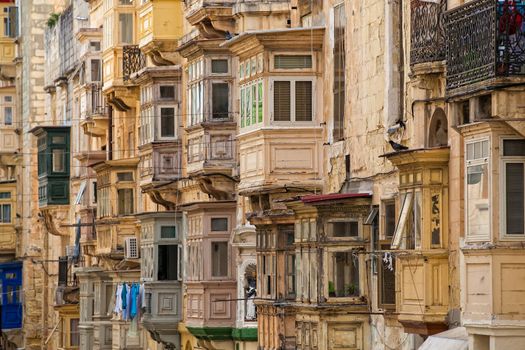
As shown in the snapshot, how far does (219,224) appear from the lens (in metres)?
57.1

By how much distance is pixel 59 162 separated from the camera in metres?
87.0

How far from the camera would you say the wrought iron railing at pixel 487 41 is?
31859 mm

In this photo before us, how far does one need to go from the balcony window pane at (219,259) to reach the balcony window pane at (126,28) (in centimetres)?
1470

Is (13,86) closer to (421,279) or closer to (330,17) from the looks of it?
(330,17)

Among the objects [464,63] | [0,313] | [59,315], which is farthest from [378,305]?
[0,313]

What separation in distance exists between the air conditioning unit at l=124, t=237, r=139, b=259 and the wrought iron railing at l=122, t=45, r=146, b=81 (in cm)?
502

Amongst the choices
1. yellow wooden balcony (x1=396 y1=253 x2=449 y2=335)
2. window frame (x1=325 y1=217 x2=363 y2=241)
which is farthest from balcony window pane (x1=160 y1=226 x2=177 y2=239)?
yellow wooden balcony (x1=396 y1=253 x2=449 y2=335)

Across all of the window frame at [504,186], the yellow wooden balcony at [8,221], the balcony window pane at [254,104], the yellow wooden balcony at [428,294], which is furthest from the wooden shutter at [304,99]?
the yellow wooden balcony at [8,221]

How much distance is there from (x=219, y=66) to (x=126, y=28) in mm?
14326

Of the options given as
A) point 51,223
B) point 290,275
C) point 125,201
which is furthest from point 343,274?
point 51,223

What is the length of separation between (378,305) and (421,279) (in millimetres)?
4978

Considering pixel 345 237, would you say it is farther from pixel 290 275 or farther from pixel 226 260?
pixel 226 260

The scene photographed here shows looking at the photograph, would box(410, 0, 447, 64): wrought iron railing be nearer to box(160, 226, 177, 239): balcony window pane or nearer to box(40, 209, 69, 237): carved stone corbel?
box(160, 226, 177, 239): balcony window pane

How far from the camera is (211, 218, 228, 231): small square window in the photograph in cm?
5688
